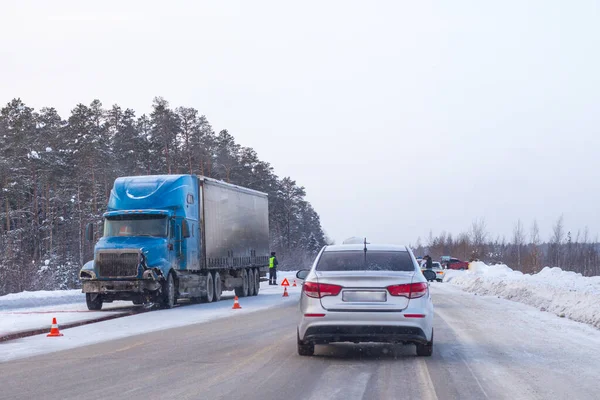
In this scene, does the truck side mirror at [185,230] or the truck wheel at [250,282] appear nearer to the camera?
the truck side mirror at [185,230]

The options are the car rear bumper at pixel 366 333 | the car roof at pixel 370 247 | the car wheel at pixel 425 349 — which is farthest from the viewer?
the car roof at pixel 370 247

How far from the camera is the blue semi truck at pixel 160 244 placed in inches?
885

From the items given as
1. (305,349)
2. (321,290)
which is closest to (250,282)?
(305,349)

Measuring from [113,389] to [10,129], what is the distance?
55514 mm

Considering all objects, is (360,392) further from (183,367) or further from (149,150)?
(149,150)

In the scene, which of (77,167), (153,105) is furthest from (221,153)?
(77,167)

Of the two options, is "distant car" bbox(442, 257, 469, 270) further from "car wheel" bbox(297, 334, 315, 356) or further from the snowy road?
"car wheel" bbox(297, 334, 315, 356)

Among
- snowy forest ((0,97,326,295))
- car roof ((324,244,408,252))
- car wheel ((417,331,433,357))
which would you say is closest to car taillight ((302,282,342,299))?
car roof ((324,244,408,252))

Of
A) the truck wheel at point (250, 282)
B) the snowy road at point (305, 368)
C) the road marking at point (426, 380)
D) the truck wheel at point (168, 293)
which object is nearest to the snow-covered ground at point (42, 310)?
the truck wheel at point (168, 293)

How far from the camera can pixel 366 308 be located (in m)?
10.5

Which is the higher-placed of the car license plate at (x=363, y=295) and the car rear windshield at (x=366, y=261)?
A: the car rear windshield at (x=366, y=261)

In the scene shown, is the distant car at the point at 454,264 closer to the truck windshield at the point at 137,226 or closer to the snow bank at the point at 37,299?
the snow bank at the point at 37,299

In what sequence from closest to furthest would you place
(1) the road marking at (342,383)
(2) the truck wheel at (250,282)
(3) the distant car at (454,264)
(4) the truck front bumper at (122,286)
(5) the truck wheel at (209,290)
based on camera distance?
1. (1) the road marking at (342,383)
2. (4) the truck front bumper at (122,286)
3. (5) the truck wheel at (209,290)
4. (2) the truck wheel at (250,282)
5. (3) the distant car at (454,264)

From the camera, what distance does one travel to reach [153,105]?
219 ft
